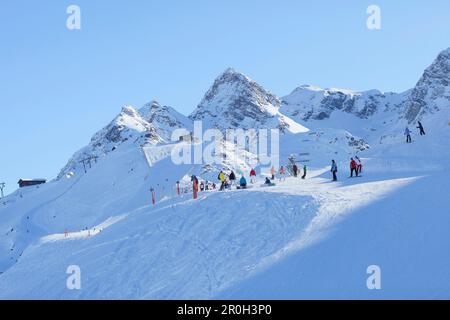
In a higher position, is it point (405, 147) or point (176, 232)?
point (405, 147)

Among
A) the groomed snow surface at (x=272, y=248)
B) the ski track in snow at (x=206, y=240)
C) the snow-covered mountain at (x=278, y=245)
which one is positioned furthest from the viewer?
the ski track in snow at (x=206, y=240)

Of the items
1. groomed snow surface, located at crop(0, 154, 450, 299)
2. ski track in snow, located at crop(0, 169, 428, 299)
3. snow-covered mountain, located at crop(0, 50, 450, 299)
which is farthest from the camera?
ski track in snow, located at crop(0, 169, 428, 299)

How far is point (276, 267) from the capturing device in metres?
22.4

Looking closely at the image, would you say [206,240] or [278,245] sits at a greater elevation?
[278,245]

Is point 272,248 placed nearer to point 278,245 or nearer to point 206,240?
point 278,245

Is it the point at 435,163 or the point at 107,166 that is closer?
the point at 435,163

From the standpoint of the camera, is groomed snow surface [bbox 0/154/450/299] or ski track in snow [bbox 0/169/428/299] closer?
groomed snow surface [bbox 0/154/450/299]

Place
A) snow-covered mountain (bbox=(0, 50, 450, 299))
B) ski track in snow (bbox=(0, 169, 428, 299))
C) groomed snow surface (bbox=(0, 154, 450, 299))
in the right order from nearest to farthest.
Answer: groomed snow surface (bbox=(0, 154, 450, 299)) → snow-covered mountain (bbox=(0, 50, 450, 299)) → ski track in snow (bbox=(0, 169, 428, 299))

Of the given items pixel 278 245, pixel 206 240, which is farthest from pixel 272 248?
pixel 206 240

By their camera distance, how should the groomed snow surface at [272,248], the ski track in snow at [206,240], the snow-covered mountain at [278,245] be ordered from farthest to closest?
the ski track in snow at [206,240]
the snow-covered mountain at [278,245]
the groomed snow surface at [272,248]
